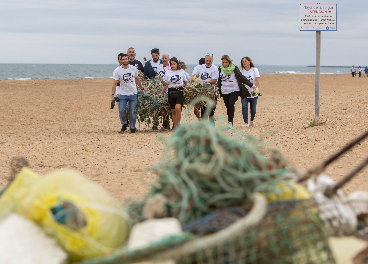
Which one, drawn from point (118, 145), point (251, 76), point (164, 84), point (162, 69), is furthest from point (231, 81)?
point (118, 145)

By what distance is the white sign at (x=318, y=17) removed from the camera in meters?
9.78

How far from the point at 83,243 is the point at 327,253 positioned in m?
1.11

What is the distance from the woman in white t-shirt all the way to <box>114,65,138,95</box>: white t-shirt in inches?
28.1

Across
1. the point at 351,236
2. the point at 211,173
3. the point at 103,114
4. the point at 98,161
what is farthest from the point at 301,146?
the point at 103,114

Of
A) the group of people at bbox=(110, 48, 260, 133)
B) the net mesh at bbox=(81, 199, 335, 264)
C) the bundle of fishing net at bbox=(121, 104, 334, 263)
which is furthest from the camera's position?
the group of people at bbox=(110, 48, 260, 133)

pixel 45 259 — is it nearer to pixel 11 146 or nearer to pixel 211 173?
pixel 211 173

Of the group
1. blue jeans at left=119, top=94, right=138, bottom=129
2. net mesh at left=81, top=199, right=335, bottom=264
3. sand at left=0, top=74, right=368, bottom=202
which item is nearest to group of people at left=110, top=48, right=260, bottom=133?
blue jeans at left=119, top=94, right=138, bottom=129

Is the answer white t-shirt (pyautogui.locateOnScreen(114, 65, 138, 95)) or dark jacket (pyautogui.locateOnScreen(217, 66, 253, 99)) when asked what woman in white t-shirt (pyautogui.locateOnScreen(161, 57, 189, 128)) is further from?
dark jacket (pyautogui.locateOnScreen(217, 66, 253, 99))

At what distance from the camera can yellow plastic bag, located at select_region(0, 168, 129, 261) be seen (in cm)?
200

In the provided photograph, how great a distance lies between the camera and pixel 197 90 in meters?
9.97

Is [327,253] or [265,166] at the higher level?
[265,166]

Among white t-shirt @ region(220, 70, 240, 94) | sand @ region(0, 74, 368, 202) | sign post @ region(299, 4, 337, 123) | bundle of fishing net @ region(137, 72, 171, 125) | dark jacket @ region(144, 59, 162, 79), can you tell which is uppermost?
sign post @ region(299, 4, 337, 123)

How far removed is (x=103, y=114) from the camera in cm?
1543

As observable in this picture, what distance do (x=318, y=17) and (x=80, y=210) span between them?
9.07 meters
